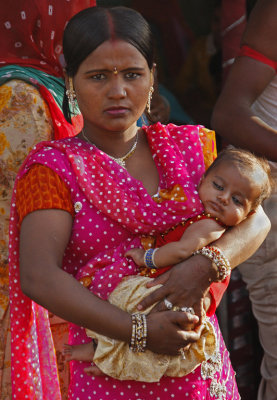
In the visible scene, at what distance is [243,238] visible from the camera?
2469 mm

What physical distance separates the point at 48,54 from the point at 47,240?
3.56 feet

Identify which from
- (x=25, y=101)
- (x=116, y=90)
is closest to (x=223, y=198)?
(x=116, y=90)

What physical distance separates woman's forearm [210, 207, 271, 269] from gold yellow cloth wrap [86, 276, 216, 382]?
32 centimetres

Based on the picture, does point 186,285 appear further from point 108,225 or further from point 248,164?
point 248,164

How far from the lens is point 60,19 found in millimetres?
2963

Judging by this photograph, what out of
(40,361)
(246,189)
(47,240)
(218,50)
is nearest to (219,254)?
(246,189)

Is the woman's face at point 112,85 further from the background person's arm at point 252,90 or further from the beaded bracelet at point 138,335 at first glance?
the background person's arm at point 252,90

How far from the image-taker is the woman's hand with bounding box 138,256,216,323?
224 cm

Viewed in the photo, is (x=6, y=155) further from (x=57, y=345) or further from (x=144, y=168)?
(x=57, y=345)

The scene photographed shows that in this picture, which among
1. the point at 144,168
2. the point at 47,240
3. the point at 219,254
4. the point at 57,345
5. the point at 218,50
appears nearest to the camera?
the point at 47,240

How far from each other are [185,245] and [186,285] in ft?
0.44

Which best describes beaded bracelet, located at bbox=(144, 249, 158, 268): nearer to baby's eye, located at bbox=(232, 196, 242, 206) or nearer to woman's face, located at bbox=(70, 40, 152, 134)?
baby's eye, located at bbox=(232, 196, 242, 206)

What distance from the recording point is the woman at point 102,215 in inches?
86.1

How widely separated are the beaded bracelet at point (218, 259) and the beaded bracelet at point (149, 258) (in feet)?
0.48
